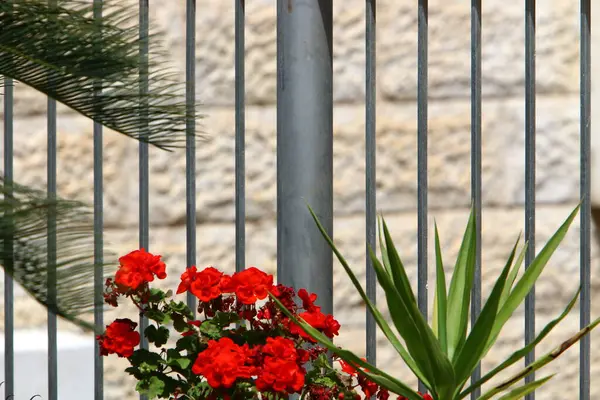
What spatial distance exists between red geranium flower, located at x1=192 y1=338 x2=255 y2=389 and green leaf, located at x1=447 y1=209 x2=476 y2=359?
407mm

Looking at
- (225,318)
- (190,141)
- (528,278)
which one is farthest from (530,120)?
(225,318)

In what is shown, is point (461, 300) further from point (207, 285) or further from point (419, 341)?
point (207, 285)

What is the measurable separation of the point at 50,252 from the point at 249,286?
0.37 meters

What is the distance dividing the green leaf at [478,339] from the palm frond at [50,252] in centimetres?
67

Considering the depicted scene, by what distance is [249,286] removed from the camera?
171cm

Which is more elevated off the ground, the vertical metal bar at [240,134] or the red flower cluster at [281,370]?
the vertical metal bar at [240,134]

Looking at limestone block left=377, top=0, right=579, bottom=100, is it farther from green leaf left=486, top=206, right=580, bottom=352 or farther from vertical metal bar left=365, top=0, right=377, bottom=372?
green leaf left=486, top=206, right=580, bottom=352

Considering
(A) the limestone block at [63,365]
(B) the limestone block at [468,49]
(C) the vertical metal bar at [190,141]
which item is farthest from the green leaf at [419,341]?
(B) the limestone block at [468,49]

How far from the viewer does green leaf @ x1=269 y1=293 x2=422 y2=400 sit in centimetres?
166

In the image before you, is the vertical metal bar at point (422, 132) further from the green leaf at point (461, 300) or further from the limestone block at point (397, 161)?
the limestone block at point (397, 161)

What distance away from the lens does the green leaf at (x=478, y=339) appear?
174 cm

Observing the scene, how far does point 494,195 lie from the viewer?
3.79 metres

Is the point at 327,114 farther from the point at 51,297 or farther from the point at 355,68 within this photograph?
the point at 355,68

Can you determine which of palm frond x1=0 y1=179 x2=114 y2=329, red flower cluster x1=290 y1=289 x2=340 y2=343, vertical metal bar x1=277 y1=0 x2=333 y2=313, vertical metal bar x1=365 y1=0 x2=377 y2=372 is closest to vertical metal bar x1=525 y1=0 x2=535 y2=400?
vertical metal bar x1=365 y1=0 x2=377 y2=372
